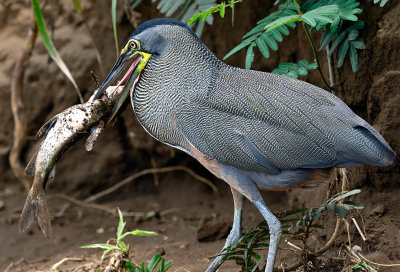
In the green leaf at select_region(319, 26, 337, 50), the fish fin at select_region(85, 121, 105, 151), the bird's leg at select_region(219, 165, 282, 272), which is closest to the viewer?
→ the bird's leg at select_region(219, 165, 282, 272)

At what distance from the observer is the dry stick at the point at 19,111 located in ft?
17.2

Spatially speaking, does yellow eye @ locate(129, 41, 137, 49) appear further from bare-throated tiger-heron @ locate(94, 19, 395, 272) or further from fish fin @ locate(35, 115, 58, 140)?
fish fin @ locate(35, 115, 58, 140)

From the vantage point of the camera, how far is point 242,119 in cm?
311

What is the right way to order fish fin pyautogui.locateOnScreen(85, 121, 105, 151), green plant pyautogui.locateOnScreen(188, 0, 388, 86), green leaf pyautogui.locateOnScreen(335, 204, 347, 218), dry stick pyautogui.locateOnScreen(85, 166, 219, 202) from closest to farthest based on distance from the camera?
green leaf pyautogui.locateOnScreen(335, 204, 347, 218)
fish fin pyautogui.locateOnScreen(85, 121, 105, 151)
green plant pyautogui.locateOnScreen(188, 0, 388, 86)
dry stick pyautogui.locateOnScreen(85, 166, 219, 202)

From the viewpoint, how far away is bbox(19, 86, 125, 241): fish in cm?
323

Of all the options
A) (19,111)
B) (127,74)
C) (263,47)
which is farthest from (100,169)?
(263,47)

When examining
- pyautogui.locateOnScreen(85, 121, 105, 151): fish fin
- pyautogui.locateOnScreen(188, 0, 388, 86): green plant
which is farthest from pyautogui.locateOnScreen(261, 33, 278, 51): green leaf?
pyautogui.locateOnScreen(85, 121, 105, 151): fish fin

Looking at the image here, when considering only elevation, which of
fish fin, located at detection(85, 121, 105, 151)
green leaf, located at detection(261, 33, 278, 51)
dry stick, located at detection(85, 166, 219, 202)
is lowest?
dry stick, located at detection(85, 166, 219, 202)

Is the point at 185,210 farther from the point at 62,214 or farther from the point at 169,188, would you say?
the point at 62,214

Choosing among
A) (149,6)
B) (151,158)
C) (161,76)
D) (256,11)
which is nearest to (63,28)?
(149,6)

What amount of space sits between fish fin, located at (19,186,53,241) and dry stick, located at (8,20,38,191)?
2095 millimetres

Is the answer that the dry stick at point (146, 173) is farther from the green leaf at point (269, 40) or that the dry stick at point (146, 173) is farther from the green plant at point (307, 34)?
the green leaf at point (269, 40)

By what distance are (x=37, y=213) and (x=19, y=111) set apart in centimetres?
224

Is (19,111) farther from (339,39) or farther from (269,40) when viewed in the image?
(339,39)
